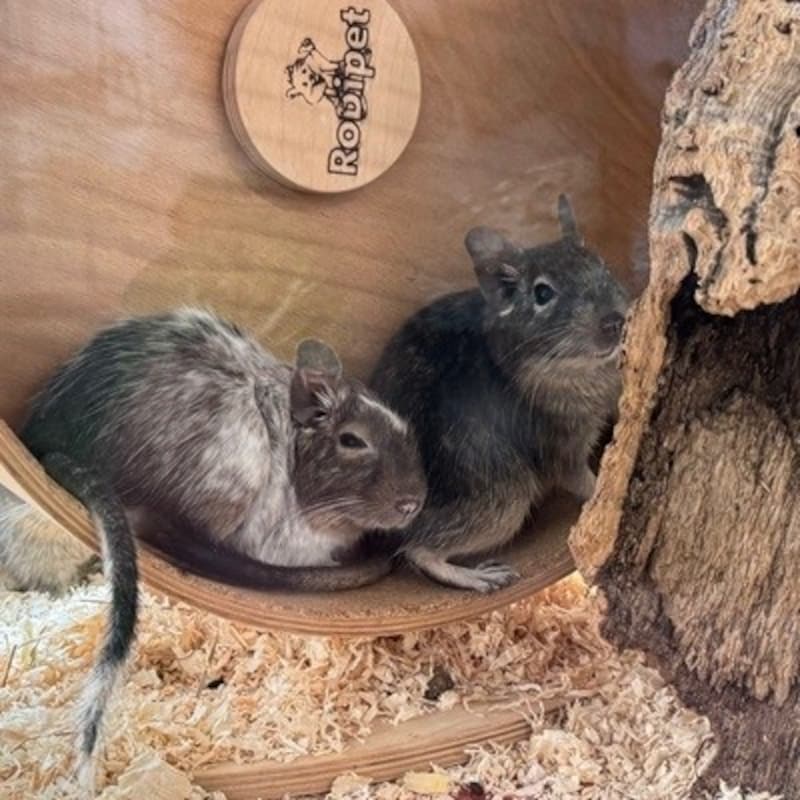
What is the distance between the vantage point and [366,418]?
76.5 inches

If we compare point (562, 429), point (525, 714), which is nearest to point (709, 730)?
point (525, 714)

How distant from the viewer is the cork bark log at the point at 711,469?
57.1 inches

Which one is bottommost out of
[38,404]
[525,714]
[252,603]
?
[525,714]

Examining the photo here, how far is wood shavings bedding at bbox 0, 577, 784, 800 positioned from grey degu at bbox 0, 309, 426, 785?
21cm

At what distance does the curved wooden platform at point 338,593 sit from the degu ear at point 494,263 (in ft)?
1.15

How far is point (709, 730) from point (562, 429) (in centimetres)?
50

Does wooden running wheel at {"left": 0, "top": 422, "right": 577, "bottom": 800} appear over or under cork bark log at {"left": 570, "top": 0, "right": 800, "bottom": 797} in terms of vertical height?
under

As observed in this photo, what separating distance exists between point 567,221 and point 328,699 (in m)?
0.86

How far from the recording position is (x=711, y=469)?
1.74m

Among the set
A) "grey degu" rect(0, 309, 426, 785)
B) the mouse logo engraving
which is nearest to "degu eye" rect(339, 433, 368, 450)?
A: "grey degu" rect(0, 309, 426, 785)

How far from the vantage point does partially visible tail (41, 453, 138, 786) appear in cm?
165

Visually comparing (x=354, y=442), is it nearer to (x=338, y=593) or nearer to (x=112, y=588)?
(x=338, y=593)

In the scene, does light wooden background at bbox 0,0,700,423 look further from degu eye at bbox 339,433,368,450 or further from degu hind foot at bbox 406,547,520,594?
degu hind foot at bbox 406,547,520,594

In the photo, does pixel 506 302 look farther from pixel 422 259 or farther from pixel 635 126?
pixel 635 126
